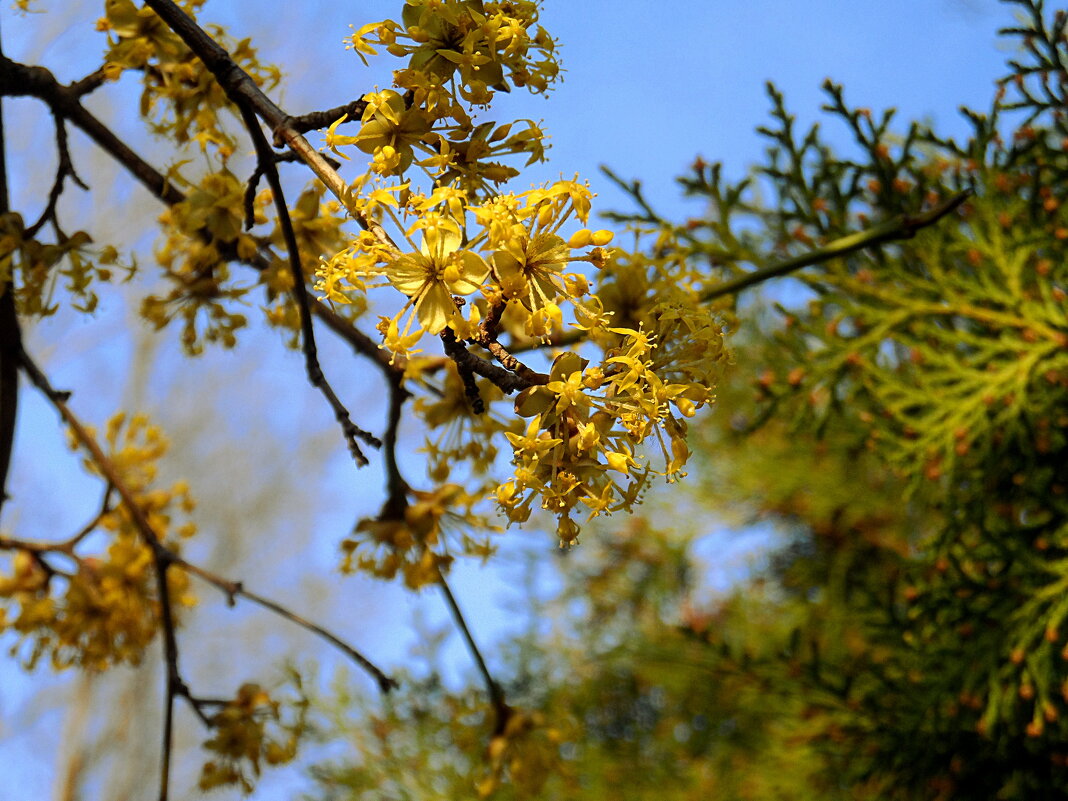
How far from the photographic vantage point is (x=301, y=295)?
981mm

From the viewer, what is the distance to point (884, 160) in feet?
6.51

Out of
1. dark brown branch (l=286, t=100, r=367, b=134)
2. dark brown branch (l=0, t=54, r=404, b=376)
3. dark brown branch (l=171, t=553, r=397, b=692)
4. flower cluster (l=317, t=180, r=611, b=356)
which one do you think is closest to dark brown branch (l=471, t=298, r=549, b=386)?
flower cluster (l=317, t=180, r=611, b=356)

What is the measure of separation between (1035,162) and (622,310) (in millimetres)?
1111

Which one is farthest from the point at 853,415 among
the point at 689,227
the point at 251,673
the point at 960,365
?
the point at 251,673

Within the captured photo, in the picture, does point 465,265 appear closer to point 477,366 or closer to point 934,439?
point 477,366

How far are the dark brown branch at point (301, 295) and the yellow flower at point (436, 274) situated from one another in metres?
0.13

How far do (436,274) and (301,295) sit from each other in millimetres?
173

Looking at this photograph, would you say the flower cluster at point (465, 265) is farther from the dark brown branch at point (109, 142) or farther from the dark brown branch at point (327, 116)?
the dark brown branch at point (109, 142)

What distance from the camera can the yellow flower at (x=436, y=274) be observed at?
0.87 meters

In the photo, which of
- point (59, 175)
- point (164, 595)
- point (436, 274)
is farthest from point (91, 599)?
point (436, 274)

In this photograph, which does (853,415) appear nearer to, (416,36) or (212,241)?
(212,241)

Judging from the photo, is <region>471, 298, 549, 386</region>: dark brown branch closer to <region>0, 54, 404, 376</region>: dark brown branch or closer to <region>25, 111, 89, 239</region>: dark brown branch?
<region>0, 54, 404, 376</region>: dark brown branch

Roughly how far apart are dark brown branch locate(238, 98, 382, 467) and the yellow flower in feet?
0.44

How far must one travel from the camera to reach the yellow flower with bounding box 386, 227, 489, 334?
87cm
